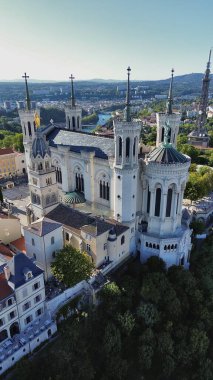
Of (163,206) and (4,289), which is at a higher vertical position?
(163,206)

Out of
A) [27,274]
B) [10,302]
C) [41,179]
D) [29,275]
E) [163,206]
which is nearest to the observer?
[10,302]

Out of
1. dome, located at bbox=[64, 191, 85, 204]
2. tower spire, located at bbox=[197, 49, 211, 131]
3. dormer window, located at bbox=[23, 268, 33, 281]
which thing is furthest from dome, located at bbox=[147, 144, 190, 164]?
tower spire, located at bbox=[197, 49, 211, 131]

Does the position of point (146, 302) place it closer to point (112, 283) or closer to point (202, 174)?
point (112, 283)

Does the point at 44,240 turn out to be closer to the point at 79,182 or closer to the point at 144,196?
the point at 144,196

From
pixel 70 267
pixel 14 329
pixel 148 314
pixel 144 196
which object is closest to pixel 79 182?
pixel 144 196

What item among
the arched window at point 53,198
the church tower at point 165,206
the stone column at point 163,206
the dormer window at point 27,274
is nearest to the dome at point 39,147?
the arched window at point 53,198

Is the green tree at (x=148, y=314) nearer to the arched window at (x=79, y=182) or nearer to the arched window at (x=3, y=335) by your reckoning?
the arched window at (x=3, y=335)

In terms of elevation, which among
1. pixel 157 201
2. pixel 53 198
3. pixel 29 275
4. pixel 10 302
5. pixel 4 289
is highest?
pixel 157 201

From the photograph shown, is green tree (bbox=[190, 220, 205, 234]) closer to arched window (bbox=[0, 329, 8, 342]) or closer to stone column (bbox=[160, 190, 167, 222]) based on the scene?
stone column (bbox=[160, 190, 167, 222])

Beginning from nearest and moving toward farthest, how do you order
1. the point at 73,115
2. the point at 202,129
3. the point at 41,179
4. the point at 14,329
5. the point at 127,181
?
the point at 14,329, the point at 127,181, the point at 41,179, the point at 73,115, the point at 202,129
